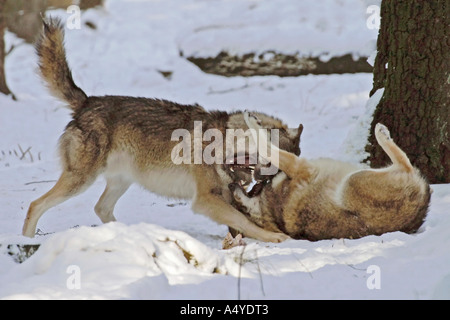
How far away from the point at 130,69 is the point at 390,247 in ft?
31.5

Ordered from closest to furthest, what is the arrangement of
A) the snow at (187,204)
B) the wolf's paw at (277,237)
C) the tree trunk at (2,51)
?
the snow at (187,204) < the wolf's paw at (277,237) < the tree trunk at (2,51)

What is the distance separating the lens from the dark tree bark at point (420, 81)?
526 cm

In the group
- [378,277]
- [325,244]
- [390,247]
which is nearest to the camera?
[378,277]

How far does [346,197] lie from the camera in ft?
15.1

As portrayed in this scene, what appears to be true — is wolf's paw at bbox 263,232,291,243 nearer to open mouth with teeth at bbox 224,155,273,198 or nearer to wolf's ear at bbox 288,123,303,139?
open mouth with teeth at bbox 224,155,273,198

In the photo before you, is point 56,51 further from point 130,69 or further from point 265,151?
point 130,69

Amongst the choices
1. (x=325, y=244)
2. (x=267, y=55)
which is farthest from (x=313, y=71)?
(x=325, y=244)

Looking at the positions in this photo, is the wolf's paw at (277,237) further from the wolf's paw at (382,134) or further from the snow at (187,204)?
the wolf's paw at (382,134)

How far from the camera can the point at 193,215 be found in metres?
5.99

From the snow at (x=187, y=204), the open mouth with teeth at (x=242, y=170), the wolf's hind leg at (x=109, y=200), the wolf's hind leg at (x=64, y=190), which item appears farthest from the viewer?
the wolf's hind leg at (x=109, y=200)

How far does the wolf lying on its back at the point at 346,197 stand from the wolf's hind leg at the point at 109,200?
159cm

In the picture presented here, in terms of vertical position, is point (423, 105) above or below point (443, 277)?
above

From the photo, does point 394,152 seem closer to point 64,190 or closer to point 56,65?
point 64,190

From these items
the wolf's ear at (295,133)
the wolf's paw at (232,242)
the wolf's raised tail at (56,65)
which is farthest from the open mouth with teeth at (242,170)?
the wolf's raised tail at (56,65)
